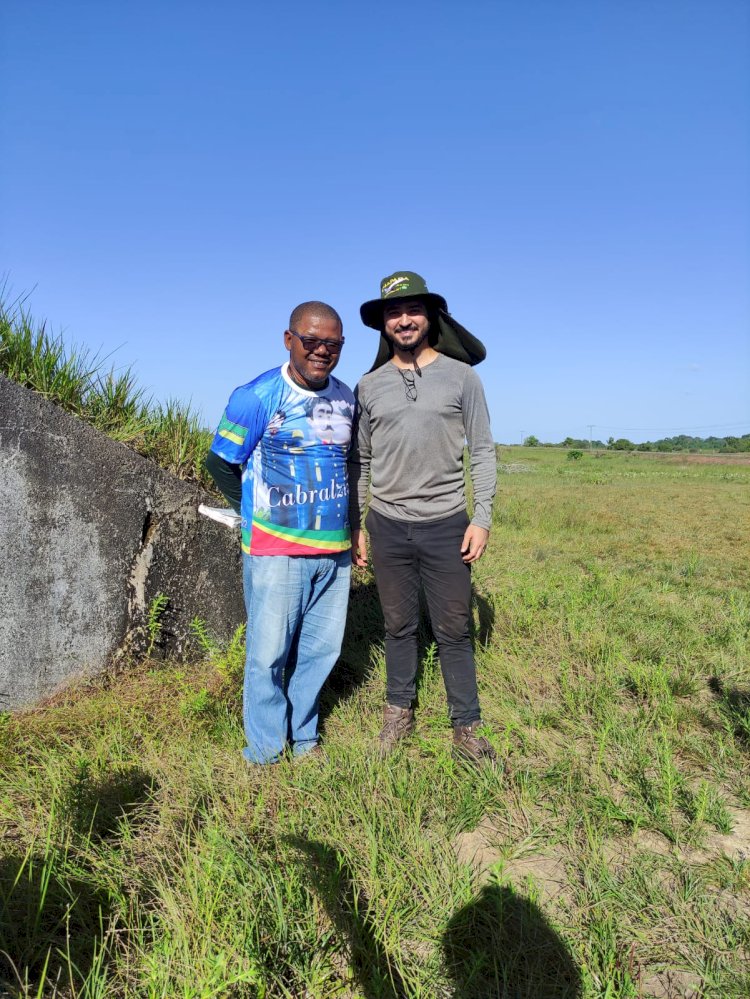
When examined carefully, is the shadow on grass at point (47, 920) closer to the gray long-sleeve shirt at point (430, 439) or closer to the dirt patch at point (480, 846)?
the dirt patch at point (480, 846)

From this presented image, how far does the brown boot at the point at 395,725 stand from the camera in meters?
2.71

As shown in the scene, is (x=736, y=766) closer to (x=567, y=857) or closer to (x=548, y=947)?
(x=567, y=857)

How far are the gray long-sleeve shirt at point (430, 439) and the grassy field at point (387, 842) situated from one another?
43.0 inches

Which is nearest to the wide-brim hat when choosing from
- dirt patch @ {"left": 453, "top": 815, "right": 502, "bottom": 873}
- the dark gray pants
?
the dark gray pants

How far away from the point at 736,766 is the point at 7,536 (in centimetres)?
361

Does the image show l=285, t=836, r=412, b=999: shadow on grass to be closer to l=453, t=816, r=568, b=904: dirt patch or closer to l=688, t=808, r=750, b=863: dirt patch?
l=453, t=816, r=568, b=904: dirt patch

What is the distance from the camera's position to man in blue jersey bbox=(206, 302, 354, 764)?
2.44 meters

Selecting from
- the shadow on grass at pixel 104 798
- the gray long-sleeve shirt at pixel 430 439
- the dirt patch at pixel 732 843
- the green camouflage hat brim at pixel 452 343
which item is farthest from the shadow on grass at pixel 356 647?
the green camouflage hat brim at pixel 452 343

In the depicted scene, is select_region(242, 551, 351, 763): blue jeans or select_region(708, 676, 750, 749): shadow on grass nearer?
select_region(242, 551, 351, 763): blue jeans

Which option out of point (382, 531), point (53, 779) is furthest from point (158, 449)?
point (53, 779)

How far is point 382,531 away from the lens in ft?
9.12

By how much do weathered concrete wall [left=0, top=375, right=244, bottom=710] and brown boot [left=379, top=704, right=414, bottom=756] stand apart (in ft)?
4.35

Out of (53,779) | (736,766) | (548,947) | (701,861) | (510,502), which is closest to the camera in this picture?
(548,947)

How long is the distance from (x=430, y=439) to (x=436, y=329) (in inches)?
23.2
